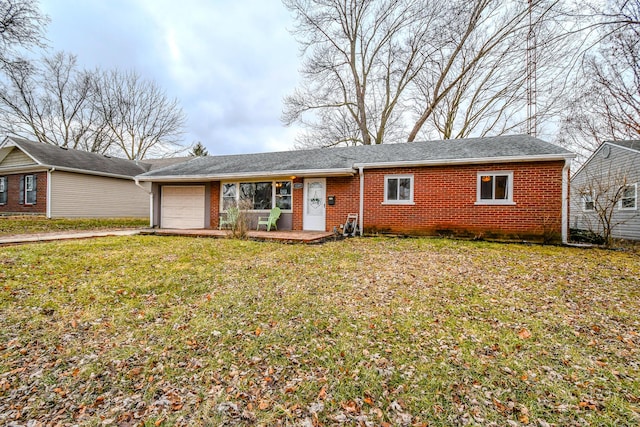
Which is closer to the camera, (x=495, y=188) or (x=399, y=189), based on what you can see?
(x=495, y=188)

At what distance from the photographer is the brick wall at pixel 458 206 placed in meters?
8.62

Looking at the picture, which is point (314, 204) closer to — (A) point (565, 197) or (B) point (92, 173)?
(A) point (565, 197)

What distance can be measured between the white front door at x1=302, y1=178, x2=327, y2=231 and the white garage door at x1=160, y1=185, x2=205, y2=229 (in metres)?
4.71

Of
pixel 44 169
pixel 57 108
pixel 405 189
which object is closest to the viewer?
pixel 405 189

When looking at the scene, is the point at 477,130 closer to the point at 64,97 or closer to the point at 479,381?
the point at 479,381

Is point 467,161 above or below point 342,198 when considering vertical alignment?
above

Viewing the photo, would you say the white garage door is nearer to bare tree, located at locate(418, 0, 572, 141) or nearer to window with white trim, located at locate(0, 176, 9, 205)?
window with white trim, located at locate(0, 176, 9, 205)

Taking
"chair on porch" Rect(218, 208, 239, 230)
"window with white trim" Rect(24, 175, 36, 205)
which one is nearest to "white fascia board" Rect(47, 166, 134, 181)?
"window with white trim" Rect(24, 175, 36, 205)

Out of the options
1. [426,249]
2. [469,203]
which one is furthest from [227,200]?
[469,203]

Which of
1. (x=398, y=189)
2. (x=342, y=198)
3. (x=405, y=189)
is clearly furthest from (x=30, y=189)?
(x=405, y=189)

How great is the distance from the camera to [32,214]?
1414cm

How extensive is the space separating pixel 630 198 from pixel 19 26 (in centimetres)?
2269

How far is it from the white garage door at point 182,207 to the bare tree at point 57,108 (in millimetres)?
16943

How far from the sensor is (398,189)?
10117mm
